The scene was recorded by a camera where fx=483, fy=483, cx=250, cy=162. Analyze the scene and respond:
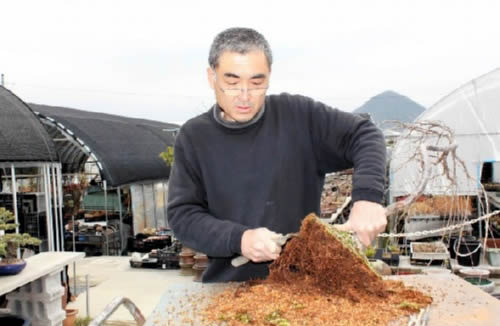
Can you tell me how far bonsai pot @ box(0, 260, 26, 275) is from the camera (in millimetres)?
5273

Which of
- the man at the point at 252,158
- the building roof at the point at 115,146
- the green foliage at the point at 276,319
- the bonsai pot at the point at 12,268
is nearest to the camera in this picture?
the green foliage at the point at 276,319

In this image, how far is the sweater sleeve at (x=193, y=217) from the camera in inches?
71.8

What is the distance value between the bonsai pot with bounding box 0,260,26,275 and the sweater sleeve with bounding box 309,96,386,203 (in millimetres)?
4371

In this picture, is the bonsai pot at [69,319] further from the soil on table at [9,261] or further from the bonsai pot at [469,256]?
the bonsai pot at [469,256]

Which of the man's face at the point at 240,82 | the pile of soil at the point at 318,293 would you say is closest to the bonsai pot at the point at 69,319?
the pile of soil at the point at 318,293

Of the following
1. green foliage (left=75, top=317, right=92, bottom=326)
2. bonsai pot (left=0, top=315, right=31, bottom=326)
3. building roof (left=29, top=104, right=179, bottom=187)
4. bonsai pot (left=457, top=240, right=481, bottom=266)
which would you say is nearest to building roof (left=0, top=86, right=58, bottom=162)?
building roof (left=29, top=104, right=179, bottom=187)

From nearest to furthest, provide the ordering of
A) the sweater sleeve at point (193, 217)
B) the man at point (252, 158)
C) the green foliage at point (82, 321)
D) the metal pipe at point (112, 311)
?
the metal pipe at point (112, 311)
the sweater sleeve at point (193, 217)
the man at point (252, 158)
the green foliage at point (82, 321)

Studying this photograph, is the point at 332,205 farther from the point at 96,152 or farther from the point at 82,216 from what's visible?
the point at 82,216

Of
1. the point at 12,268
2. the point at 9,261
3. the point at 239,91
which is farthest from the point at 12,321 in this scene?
the point at 239,91

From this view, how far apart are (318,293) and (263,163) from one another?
0.62 metres

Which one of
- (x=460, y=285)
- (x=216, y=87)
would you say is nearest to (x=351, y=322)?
(x=460, y=285)

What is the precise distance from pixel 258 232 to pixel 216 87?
2.19ft

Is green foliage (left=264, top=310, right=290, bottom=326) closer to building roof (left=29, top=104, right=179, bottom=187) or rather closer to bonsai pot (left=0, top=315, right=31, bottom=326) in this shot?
bonsai pot (left=0, top=315, right=31, bottom=326)

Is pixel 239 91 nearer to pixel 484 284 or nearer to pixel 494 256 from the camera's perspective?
pixel 484 284
